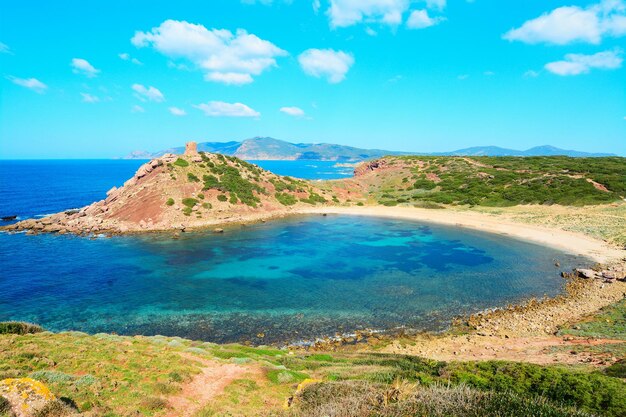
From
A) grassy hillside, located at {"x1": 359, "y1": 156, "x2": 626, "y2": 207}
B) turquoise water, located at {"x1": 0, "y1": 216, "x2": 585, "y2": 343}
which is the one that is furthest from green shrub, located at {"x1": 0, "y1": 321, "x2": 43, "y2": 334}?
grassy hillside, located at {"x1": 359, "y1": 156, "x2": 626, "y2": 207}

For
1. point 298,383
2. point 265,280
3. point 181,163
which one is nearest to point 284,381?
point 298,383

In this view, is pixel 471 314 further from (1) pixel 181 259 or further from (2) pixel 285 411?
(1) pixel 181 259

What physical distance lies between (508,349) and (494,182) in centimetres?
8026

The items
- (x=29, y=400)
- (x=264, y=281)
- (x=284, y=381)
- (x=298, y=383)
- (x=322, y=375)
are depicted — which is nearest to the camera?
(x=29, y=400)

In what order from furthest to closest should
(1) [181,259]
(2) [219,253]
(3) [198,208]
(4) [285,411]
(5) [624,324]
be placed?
(3) [198,208], (2) [219,253], (1) [181,259], (5) [624,324], (4) [285,411]

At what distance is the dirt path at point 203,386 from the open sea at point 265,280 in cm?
848

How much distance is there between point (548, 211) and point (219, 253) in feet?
221

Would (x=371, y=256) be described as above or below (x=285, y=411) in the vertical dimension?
below

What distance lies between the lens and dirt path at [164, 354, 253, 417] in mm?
12641

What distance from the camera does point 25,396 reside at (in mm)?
9297

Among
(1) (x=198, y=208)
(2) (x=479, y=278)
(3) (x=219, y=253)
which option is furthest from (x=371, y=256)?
(1) (x=198, y=208)

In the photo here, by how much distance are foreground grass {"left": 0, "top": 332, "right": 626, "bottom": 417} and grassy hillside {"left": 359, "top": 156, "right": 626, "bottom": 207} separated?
236ft

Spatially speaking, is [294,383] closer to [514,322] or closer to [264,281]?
[514,322]

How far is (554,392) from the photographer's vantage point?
1219 centimetres
